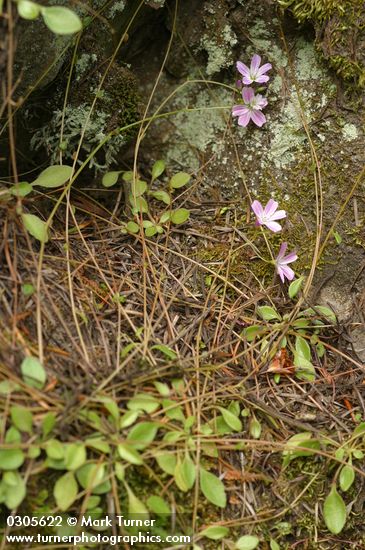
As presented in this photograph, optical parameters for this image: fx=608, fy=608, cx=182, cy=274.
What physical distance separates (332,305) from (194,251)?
501 mm

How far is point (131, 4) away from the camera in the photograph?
2090 mm

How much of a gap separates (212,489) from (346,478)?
0.39m

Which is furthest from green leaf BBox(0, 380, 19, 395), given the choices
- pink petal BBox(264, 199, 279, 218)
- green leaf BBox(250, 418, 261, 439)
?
pink petal BBox(264, 199, 279, 218)

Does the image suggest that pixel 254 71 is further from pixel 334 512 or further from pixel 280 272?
pixel 334 512

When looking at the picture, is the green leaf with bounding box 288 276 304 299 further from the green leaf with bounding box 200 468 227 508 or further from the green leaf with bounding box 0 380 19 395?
the green leaf with bounding box 0 380 19 395

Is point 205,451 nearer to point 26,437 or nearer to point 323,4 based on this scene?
point 26,437

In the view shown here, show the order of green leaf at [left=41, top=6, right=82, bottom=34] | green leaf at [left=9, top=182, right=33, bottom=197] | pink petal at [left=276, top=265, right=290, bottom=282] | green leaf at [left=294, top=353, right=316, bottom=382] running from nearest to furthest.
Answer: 1. green leaf at [left=41, top=6, right=82, bottom=34]
2. green leaf at [left=9, top=182, right=33, bottom=197]
3. green leaf at [left=294, top=353, right=316, bottom=382]
4. pink petal at [left=276, top=265, right=290, bottom=282]

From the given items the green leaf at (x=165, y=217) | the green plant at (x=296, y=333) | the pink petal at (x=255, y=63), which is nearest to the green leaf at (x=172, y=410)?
the green plant at (x=296, y=333)

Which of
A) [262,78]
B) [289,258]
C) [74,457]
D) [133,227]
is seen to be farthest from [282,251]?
[74,457]

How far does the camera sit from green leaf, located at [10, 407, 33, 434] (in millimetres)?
1430

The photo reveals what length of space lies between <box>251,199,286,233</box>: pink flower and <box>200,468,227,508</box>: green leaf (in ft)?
2.79

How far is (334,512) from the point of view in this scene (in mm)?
1662

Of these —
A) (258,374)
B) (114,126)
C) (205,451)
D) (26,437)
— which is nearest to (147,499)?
(205,451)

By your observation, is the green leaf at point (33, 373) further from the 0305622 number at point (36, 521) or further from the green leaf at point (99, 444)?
the 0305622 number at point (36, 521)
